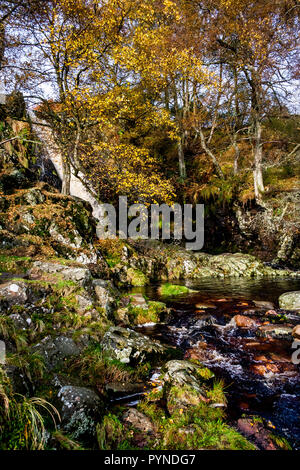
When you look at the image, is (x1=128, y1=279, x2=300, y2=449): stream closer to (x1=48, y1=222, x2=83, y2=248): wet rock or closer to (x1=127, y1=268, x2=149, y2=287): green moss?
(x1=127, y1=268, x2=149, y2=287): green moss

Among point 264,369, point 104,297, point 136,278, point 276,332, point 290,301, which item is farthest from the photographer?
point 136,278

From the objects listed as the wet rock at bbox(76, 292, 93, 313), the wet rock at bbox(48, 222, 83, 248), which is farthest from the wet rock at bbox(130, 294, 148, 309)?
the wet rock at bbox(48, 222, 83, 248)

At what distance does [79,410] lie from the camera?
279 centimetres

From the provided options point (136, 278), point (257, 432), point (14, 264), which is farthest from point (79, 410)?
point (136, 278)

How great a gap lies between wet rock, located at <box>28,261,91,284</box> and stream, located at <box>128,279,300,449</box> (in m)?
2.17

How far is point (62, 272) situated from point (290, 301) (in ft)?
25.7

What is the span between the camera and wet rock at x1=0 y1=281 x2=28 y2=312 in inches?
191

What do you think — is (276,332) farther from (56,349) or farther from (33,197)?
(33,197)

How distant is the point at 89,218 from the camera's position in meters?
13.7

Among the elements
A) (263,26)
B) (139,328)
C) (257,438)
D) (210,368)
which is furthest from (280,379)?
(263,26)

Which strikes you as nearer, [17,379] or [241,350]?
[17,379]

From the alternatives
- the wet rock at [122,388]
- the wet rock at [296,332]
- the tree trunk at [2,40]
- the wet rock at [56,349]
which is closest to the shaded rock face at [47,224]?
the wet rock at [56,349]

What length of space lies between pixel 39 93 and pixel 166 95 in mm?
11936

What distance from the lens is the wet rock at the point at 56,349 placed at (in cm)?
389
